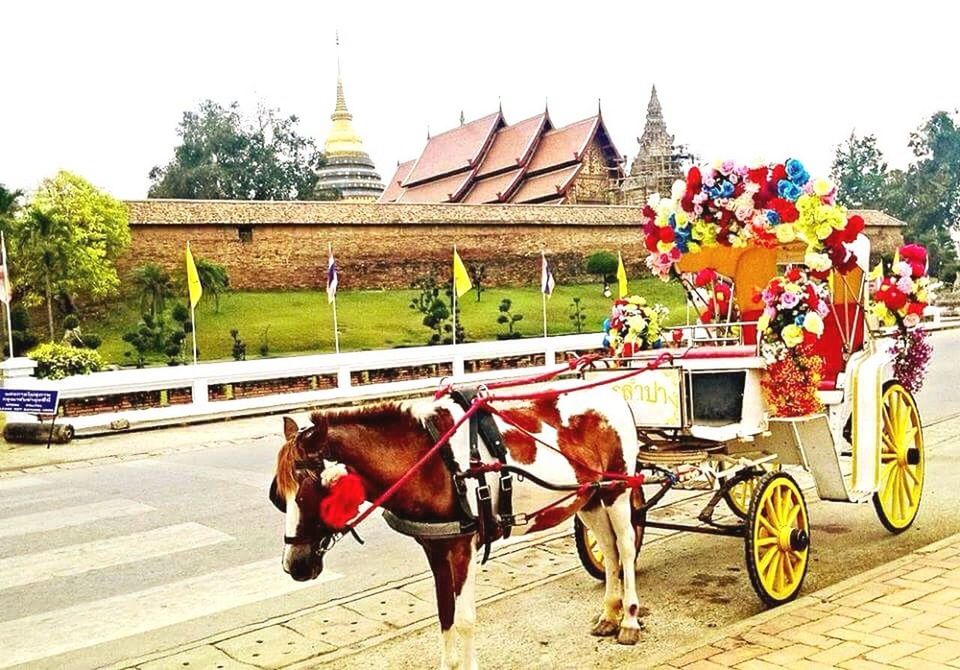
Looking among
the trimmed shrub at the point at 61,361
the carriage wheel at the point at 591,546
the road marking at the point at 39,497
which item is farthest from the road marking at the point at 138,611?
the trimmed shrub at the point at 61,361

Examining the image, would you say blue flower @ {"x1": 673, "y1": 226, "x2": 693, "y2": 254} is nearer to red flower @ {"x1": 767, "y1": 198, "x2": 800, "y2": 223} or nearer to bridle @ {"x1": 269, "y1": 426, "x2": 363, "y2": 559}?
red flower @ {"x1": 767, "y1": 198, "x2": 800, "y2": 223}

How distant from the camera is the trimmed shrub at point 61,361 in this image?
15.0 metres

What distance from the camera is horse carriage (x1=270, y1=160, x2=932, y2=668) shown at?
370cm

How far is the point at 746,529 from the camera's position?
468 cm

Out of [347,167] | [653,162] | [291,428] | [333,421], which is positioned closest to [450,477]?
[333,421]

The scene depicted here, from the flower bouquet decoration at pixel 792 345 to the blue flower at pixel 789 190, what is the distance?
1.64 feet

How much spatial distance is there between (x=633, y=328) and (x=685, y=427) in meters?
1.24

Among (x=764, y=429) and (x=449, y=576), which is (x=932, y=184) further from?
(x=449, y=576)

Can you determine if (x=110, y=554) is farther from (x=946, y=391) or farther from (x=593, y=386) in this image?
(x=946, y=391)

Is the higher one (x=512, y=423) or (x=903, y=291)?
(x=903, y=291)

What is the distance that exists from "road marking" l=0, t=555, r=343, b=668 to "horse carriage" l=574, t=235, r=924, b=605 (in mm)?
2107

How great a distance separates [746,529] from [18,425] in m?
12.5

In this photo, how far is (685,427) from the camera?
16.5 feet

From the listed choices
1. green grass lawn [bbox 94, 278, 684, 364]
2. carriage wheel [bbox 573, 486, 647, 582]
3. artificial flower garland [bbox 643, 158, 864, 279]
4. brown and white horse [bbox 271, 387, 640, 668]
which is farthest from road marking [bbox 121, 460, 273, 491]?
green grass lawn [bbox 94, 278, 684, 364]
